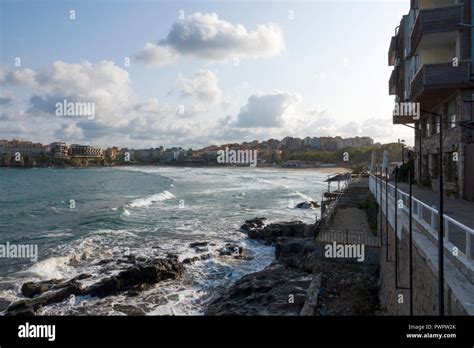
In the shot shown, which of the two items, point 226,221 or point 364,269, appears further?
A: point 226,221

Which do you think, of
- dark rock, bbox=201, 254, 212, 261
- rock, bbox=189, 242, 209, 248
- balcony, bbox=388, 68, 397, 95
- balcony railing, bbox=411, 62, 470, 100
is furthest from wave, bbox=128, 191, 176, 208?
balcony railing, bbox=411, 62, 470, 100

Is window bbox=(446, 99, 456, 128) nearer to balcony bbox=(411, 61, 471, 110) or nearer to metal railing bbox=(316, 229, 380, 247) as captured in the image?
balcony bbox=(411, 61, 471, 110)

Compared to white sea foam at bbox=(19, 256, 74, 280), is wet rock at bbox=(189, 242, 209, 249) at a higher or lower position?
higher

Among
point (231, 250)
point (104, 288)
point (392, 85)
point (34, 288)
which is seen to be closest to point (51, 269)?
point (34, 288)

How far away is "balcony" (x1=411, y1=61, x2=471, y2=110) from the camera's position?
13.9 m

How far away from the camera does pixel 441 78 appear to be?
1418 cm

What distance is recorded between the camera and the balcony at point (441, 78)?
1388cm

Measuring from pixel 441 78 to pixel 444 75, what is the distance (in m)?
0.15

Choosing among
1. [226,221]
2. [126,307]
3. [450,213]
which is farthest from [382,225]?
[226,221]

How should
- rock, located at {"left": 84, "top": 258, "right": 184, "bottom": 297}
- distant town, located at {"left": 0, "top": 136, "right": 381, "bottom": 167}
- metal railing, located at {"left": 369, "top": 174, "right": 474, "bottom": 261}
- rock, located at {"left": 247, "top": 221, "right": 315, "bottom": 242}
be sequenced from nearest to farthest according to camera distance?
metal railing, located at {"left": 369, "top": 174, "right": 474, "bottom": 261} < rock, located at {"left": 84, "top": 258, "right": 184, "bottom": 297} < rock, located at {"left": 247, "top": 221, "right": 315, "bottom": 242} < distant town, located at {"left": 0, "top": 136, "right": 381, "bottom": 167}

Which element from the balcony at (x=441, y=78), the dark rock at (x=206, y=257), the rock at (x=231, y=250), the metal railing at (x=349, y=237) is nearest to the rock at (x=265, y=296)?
the metal railing at (x=349, y=237)
